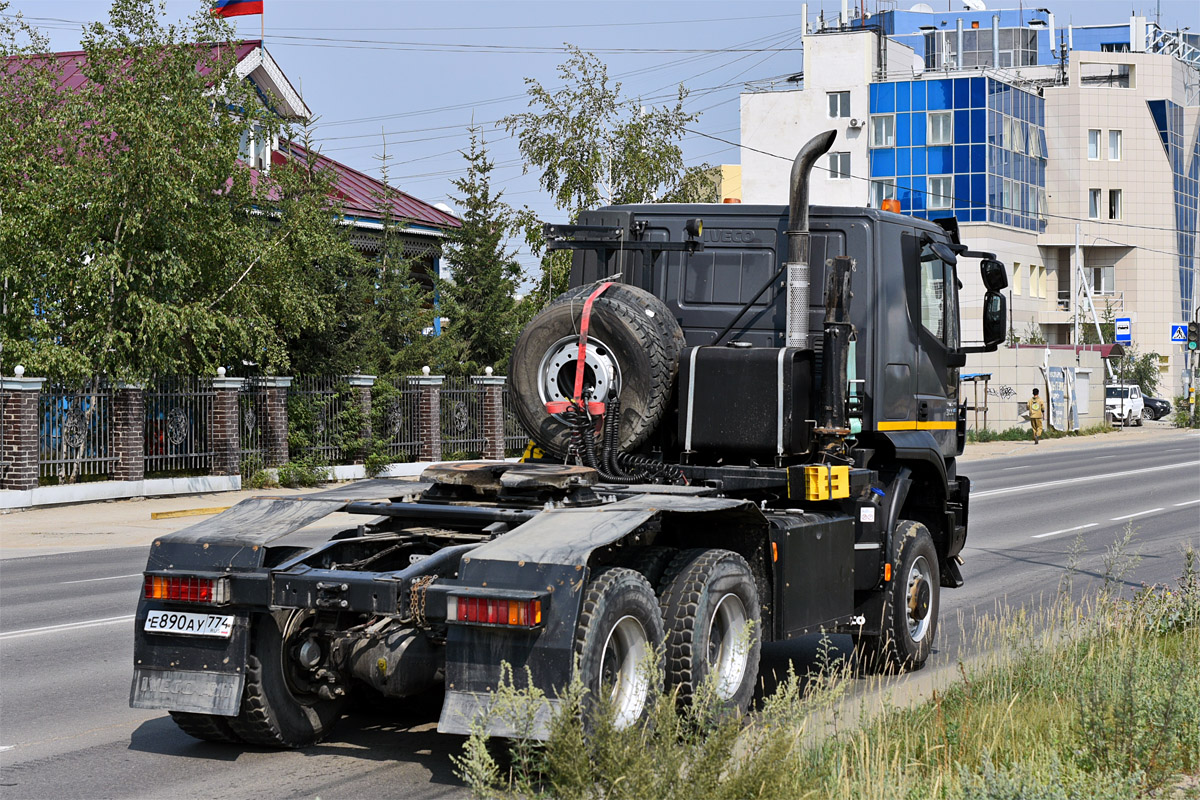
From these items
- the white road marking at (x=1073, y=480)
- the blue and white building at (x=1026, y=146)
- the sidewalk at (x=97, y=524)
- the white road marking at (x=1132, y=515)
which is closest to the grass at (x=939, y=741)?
the sidewalk at (x=97, y=524)

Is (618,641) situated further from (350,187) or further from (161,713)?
(350,187)

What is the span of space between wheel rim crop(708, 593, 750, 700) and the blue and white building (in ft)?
197

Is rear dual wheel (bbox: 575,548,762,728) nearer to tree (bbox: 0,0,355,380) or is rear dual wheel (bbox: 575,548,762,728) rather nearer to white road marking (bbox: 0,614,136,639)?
white road marking (bbox: 0,614,136,639)

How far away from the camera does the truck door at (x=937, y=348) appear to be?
9.06 m

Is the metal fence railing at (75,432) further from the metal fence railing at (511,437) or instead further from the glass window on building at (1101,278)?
the glass window on building at (1101,278)

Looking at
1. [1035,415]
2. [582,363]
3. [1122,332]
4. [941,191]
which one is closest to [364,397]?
[582,363]

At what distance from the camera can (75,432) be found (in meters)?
23.3

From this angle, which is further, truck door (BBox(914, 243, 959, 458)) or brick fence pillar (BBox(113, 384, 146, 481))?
brick fence pillar (BBox(113, 384, 146, 481))

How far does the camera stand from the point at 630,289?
26.3 feet

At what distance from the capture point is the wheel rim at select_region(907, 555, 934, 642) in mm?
8820

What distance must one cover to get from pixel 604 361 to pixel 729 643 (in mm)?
1846

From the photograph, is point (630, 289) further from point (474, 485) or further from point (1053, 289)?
point (1053, 289)

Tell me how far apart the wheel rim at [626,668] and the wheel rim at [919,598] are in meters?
3.25

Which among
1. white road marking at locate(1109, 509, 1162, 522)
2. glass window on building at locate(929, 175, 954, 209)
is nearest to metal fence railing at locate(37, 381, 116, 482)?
white road marking at locate(1109, 509, 1162, 522)
